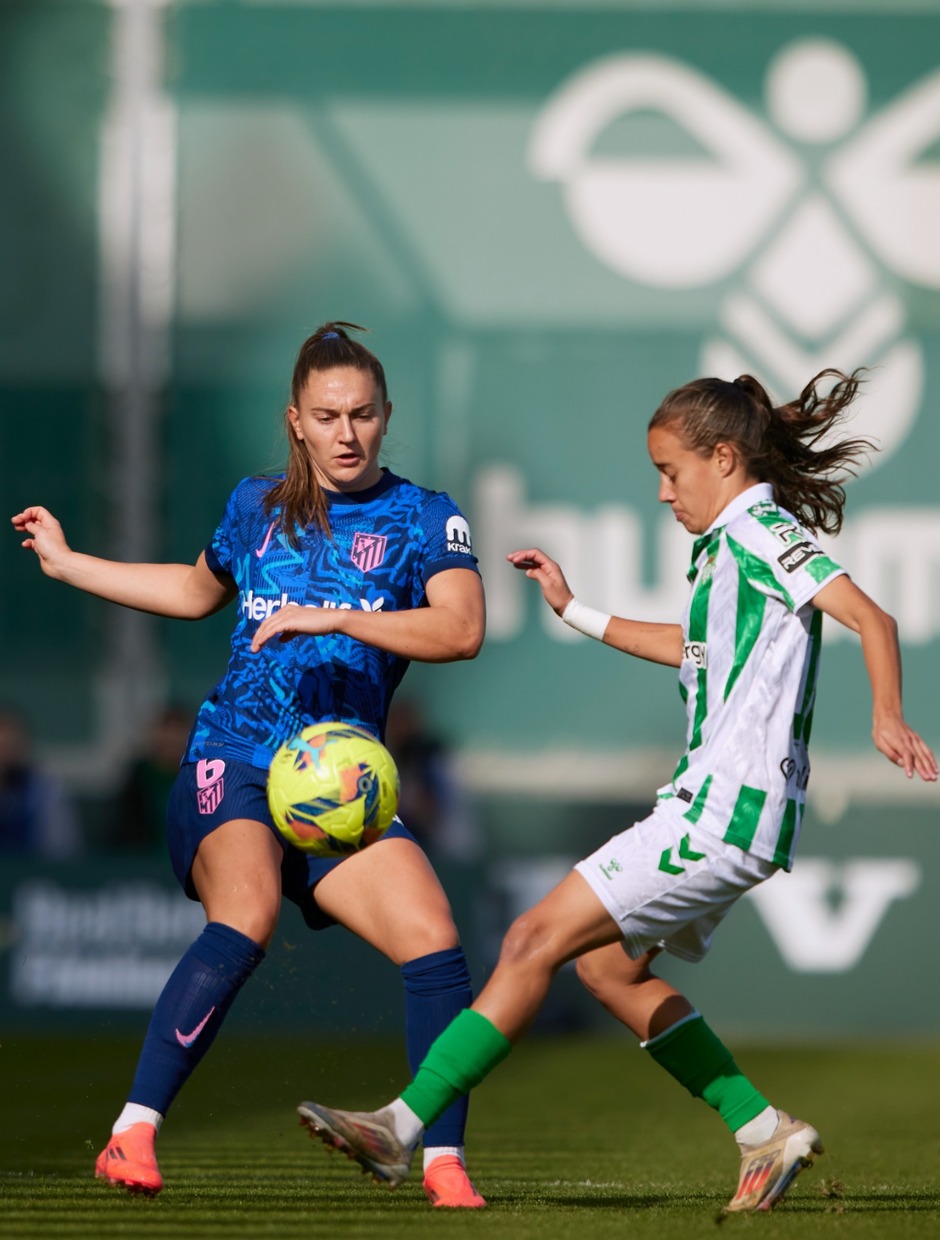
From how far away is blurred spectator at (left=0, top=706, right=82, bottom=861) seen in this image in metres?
12.2

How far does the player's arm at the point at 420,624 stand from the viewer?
4.52 m

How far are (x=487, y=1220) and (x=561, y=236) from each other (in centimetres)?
1124

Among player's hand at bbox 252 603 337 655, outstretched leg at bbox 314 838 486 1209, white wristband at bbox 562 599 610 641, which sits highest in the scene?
white wristband at bbox 562 599 610 641

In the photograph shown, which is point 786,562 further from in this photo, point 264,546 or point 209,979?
point 209,979

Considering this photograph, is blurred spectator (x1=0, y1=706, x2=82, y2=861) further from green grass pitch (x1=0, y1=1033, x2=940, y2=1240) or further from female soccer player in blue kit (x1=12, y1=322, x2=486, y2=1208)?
female soccer player in blue kit (x1=12, y1=322, x2=486, y2=1208)

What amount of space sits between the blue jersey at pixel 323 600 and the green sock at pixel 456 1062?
0.82m

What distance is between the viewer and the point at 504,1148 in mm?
6652

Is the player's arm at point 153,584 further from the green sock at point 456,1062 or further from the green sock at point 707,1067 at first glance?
the green sock at point 707,1067

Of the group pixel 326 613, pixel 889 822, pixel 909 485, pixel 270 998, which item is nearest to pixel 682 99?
pixel 909 485

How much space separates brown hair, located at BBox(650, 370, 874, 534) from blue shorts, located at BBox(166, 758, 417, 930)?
A: 1.21 m

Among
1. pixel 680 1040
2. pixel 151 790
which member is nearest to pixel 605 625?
pixel 680 1040

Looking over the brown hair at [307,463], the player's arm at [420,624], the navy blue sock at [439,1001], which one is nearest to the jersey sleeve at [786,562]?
the player's arm at [420,624]

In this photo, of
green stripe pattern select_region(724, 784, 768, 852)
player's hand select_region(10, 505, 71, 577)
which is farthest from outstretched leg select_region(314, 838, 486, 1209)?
player's hand select_region(10, 505, 71, 577)

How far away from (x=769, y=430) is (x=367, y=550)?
1.00m
